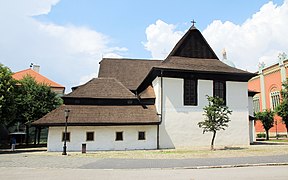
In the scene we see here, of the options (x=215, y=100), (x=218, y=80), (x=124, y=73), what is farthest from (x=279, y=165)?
(x=124, y=73)

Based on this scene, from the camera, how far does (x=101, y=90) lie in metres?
25.1

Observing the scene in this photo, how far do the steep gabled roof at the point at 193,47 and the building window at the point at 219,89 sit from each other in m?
3.47

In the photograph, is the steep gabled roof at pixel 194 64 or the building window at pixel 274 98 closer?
the steep gabled roof at pixel 194 64

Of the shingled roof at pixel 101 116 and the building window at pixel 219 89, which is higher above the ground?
the building window at pixel 219 89

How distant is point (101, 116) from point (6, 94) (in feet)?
28.9

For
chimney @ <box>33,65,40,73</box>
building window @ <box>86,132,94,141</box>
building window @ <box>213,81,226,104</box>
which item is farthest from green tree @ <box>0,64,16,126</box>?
chimney @ <box>33,65,40,73</box>

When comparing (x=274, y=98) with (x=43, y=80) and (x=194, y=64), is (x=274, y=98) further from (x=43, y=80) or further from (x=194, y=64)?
(x=43, y=80)

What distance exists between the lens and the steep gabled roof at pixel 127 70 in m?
31.5

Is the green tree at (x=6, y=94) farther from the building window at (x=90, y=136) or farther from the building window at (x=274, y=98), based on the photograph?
the building window at (x=274, y=98)

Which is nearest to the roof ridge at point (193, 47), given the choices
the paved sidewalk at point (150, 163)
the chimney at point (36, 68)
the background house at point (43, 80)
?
the paved sidewalk at point (150, 163)

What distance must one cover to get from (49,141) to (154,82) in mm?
11829

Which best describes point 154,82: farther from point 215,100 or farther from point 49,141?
point 49,141

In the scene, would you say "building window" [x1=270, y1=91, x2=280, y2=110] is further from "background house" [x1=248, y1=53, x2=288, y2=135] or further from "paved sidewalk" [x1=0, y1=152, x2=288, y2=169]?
"paved sidewalk" [x1=0, y1=152, x2=288, y2=169]

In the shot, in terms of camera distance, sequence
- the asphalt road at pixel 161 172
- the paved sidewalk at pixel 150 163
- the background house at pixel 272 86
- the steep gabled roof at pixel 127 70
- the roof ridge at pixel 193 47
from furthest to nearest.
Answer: the background house at pixel 272 86 < the steep gabled roof at pixel 127 70 < the roof ridge at pixel 193 47 < the paved sidewalk at pixel 150 163 < the asphalt road at pixel 161 172
